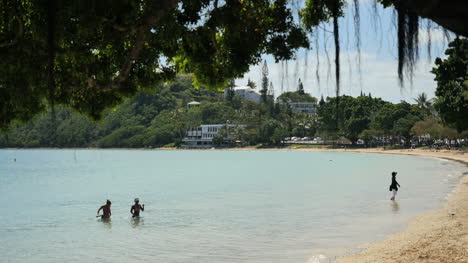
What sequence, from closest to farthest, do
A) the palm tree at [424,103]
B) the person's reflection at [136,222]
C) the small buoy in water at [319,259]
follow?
1. the small buoy in water at [319,259]
2. the person's reflection at [136,222]
3. the palm tree at [424,103]

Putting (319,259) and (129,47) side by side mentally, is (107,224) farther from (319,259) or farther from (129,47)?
(129,47)

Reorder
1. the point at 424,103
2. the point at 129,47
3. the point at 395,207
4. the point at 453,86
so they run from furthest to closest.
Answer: the point at 424,103
the point at 453,86
the point at 395,207
the point at 129,47

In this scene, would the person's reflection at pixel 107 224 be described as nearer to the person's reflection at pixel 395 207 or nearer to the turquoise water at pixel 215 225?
the turquoise water at pixel 215 225

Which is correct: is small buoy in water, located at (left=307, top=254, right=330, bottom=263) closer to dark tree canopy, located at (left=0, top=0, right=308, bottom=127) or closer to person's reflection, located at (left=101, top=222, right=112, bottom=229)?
dark tree canopy, located at (left=0, top=0, right=308, bottom=127)

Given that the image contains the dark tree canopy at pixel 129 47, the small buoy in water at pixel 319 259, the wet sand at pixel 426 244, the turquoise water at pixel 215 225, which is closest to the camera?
the dark tree canopy at pixel 129 47

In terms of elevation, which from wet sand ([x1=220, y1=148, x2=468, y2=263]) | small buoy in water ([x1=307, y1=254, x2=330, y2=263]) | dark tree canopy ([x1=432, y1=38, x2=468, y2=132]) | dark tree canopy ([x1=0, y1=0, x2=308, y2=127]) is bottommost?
small buoy in water ([x1=307, y1=254, x2=330, y2=263])

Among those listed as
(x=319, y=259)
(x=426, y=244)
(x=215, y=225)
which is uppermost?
(x=426, y=244)

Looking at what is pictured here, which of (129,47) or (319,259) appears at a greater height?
(129,47)

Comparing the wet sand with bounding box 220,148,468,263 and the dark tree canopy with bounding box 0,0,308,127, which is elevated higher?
the dark tree canopy with bounding box 0,0,308,127

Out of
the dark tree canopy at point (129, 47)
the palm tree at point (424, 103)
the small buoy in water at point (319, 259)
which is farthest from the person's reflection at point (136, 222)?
the palm tree at point (424, 103)

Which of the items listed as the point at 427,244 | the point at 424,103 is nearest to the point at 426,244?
the point at 427,244

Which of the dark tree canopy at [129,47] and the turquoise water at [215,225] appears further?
the turquoise water at [215,225]

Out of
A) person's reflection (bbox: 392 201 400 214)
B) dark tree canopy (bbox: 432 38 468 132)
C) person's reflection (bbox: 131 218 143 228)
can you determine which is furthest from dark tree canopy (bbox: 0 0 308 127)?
dark tree canopy (bbox: 432 38 468 132)

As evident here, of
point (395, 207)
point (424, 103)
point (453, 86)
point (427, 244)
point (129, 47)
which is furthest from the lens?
point (424, 103)
